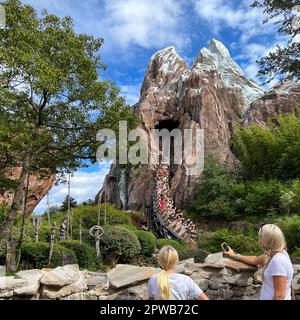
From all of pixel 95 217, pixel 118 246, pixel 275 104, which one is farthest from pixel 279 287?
pixel 275 104

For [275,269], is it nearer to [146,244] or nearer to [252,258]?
[252,258]

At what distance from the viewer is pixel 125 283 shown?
5.11 meters

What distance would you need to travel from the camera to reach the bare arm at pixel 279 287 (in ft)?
8.23

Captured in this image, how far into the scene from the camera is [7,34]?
8672 millimetres

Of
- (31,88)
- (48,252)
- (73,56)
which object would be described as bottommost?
(48,252)

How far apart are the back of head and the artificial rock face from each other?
21451 mm

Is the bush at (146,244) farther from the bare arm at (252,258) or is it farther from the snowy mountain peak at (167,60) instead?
the snowy mountain peak at (167,60)

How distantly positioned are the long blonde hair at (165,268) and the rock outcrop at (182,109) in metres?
21.5

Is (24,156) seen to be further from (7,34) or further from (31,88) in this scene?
(7,34)

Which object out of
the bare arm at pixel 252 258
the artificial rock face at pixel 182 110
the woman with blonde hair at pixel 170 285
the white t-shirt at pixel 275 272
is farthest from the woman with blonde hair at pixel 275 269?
the artificial rock face at pixel 182 110
